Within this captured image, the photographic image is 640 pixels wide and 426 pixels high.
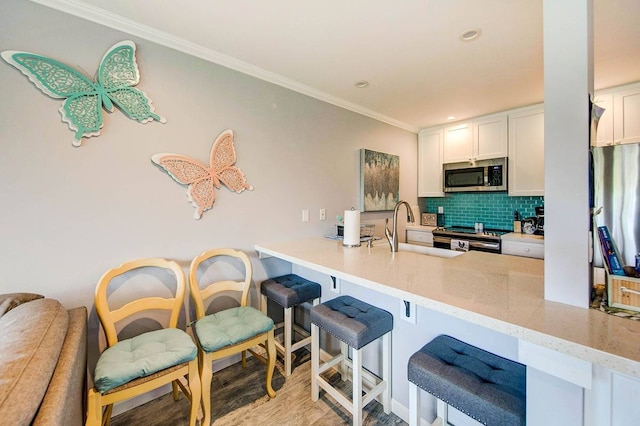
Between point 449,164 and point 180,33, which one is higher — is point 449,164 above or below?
Result: below

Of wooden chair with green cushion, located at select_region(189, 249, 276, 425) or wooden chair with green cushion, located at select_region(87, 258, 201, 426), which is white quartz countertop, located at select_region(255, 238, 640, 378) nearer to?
wooden chair with green cushion, located at select_region(189, 249, 276, 425)

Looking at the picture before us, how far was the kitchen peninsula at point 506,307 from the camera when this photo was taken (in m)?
0.72

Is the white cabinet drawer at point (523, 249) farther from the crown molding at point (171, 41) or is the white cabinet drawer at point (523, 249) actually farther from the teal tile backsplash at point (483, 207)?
the crown molding at point (171, 41)

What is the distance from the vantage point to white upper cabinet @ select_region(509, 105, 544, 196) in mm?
3035

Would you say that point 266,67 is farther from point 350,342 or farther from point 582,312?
point 582,312

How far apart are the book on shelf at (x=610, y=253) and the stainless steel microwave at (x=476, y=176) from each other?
2.67 m

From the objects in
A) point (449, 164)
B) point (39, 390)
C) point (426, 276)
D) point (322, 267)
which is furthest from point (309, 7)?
point (449, 164)

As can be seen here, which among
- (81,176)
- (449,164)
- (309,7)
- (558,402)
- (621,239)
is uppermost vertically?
(309,7)

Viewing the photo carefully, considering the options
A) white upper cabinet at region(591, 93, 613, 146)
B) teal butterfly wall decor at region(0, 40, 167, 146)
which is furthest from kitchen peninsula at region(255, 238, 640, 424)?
white upper cabinet at region(591, 93, 613, 146)

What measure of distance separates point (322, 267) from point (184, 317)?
→ 120 cm

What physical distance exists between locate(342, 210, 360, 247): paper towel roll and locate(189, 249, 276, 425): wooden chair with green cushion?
32.6 inches

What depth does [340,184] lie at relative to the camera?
3.01 m

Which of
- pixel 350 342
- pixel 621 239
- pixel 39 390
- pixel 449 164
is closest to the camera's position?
pixel 39 390

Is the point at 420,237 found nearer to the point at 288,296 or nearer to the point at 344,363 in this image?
the point at 344,363
